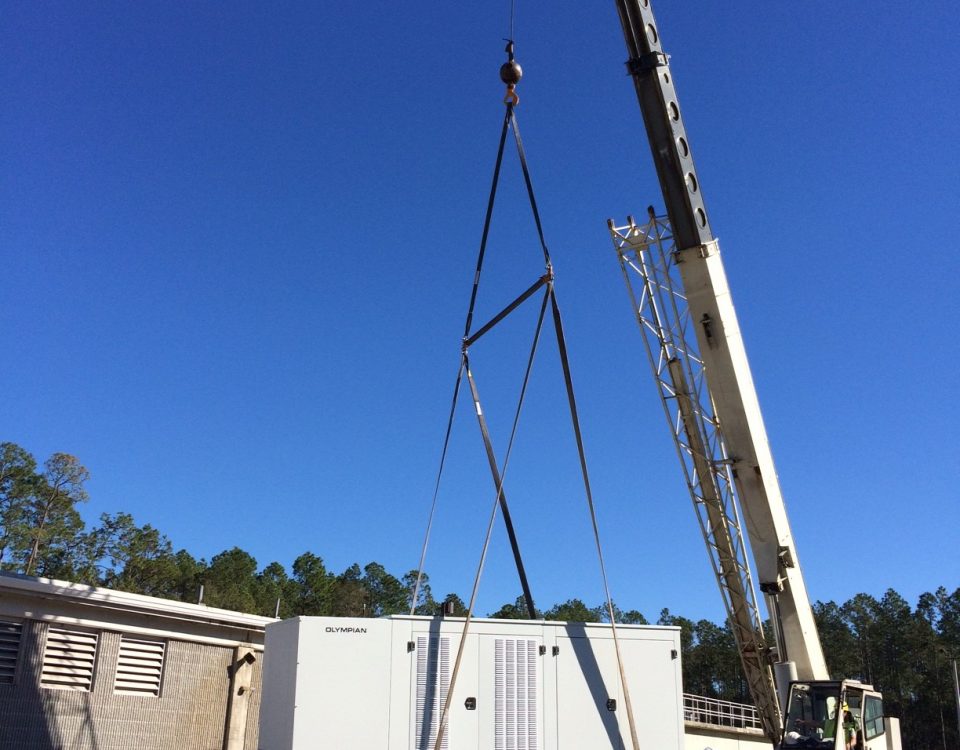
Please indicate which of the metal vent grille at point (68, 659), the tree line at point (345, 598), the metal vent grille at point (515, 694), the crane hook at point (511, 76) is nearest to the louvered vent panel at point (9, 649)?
the metal vent grille at point (68, 659)

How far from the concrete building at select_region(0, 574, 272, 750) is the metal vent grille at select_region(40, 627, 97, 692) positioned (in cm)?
2

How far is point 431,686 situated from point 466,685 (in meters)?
0.52

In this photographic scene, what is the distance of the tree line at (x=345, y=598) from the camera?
164ft

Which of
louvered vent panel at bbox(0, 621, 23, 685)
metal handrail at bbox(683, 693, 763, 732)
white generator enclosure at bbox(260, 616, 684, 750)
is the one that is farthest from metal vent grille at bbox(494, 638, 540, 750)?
metal handrail at bbox(683, 693, 763, 732)

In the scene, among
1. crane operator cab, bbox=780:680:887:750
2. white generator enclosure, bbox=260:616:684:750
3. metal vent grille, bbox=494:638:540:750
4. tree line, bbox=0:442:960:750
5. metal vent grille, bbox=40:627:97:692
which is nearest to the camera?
white generator enclosure, bbox=260:616:684:750

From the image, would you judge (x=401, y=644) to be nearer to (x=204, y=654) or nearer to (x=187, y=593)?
(x=204, y=654)

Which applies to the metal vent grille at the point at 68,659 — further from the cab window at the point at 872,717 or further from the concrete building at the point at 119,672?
the cab window at the point at 872,717

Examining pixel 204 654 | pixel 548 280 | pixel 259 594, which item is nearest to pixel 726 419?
pixel 548 280

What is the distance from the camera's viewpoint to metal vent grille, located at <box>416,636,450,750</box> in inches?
469

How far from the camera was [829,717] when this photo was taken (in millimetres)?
12367

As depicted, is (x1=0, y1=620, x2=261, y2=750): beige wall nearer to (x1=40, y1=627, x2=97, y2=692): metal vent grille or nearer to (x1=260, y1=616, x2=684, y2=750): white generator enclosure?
(x1=40, y1=627, x2=97, y2=692): metal vent grille

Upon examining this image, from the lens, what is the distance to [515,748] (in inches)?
479

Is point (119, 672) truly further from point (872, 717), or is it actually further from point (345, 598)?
point (345, 598)

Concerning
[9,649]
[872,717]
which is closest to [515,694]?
[872,717]
